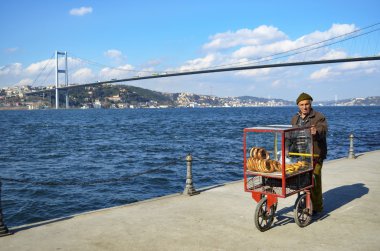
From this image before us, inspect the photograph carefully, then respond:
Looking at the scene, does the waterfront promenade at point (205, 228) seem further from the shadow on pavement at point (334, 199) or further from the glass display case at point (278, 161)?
the glass display case at point (278, 161)

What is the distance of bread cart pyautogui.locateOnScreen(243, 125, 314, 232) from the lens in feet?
18.4

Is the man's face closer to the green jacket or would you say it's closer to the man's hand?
the green jacket

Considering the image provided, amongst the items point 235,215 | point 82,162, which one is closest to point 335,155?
point 82,162

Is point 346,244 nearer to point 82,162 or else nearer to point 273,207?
point 273,207

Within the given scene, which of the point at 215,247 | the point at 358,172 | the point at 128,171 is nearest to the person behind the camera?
the point at 215,247

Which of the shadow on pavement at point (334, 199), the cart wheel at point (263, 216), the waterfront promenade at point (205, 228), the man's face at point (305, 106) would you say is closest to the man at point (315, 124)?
the man's face at point (305, 106)

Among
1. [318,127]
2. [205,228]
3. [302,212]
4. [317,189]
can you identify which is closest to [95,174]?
[205,228]

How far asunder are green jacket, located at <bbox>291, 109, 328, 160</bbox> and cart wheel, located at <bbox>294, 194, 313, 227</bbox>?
29.2 inches

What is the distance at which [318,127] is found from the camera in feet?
19.3

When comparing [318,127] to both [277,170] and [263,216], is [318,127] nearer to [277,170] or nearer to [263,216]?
[277,170]

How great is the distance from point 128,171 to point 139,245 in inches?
519

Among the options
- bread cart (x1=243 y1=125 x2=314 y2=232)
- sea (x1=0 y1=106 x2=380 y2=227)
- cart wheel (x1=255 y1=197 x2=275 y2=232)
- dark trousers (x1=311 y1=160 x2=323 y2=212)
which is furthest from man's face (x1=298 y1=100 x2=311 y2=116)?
sea (x1=0 y1=106 x2=380 y2=227)

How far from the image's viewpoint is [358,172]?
1023 cm

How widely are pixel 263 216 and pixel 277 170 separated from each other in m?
0.69
